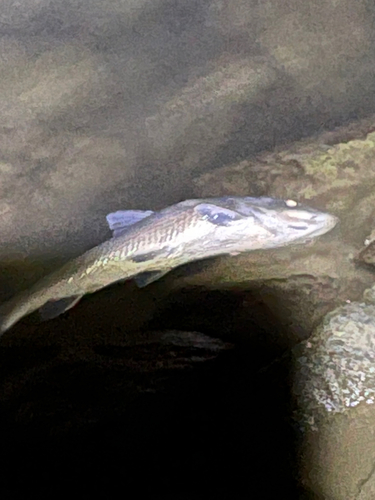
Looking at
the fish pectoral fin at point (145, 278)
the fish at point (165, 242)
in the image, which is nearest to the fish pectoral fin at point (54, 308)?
the fish at point (165, 242)

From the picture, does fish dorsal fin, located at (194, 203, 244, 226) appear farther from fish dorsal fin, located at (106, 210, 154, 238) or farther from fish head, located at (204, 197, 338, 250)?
fish dorsal fin, located at (106, 210, 154, 238)

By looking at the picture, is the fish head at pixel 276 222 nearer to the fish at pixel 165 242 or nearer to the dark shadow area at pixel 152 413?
the fish at pixel 165 242

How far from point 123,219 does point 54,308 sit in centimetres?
22

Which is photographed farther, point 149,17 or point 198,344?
point 149,17

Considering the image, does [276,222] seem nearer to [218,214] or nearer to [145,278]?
[218,214]

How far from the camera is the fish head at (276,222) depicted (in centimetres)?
107

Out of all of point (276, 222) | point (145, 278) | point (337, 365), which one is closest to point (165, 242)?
point (145, 278)

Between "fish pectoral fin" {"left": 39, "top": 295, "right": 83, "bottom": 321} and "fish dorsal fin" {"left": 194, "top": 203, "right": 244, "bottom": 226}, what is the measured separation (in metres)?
0.30

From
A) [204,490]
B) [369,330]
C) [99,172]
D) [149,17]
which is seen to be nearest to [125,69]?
[149,17]

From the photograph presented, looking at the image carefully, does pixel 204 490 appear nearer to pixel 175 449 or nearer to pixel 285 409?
pixel 175 449

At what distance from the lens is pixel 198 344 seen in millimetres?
1036

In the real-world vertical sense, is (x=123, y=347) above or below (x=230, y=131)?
below

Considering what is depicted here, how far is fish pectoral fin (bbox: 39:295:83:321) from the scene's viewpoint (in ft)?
3.37

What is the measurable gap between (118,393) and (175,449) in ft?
0.47
